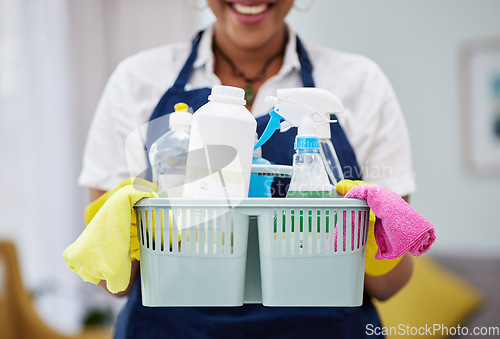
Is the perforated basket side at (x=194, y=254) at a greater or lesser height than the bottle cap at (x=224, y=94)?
lesser

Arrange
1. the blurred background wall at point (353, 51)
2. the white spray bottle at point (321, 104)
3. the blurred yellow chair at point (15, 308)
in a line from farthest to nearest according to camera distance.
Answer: the blurred background wall at point (353, 51) < the blurred yellow chair at point (15, 308) < the white spray bottle at point (321, 104)

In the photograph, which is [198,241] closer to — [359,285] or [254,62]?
[359,285]

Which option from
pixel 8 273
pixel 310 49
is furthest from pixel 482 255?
pixel 8 273

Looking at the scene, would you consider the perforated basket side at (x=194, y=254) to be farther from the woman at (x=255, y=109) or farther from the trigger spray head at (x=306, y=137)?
the woman at (x=255, y=109)

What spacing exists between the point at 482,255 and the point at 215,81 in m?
1.88

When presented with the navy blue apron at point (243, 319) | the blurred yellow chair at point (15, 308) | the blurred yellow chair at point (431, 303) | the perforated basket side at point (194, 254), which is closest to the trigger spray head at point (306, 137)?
the perforated basket side at point (194, 254)

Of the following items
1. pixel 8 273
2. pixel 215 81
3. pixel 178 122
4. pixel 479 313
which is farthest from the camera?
pixel 479 313

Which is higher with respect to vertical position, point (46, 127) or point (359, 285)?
point (359, 285)

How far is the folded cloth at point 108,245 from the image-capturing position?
51 centimetres

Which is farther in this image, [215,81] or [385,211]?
[215,81]

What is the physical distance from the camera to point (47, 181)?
2.38 metres

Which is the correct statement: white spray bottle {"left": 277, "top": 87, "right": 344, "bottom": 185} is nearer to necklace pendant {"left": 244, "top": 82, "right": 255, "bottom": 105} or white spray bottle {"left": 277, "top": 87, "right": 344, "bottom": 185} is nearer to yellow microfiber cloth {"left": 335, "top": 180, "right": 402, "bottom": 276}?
yellow microfiber cloth {"left": 335, "top": 180, "right": 402, "bottom": 276}

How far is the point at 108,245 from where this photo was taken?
52 centimetres

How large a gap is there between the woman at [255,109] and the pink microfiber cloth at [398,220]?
223 millimetres
